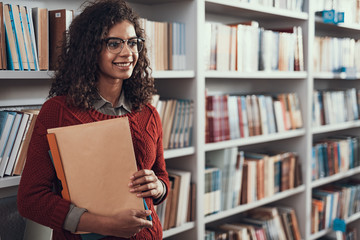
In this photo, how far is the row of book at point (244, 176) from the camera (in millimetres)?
2389

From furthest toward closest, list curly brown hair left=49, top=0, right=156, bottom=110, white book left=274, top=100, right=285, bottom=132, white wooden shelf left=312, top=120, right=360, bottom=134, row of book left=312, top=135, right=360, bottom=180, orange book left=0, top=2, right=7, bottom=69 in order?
row of book left=312, top=135, right=360, bottom=180, white wooden shelf left=312, top=120, right=360, bottom=134, white book left=274, top=100, right=285, bottom=132, orange book left=0, top=2, right=7, bottom=69, curly brown hair left=49, top=0, right=156, bottom=110

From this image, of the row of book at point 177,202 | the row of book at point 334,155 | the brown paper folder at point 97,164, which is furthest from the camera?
the row of book at point 334,155

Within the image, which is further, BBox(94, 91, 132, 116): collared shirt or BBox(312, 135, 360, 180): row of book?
BBox(312, 135, 360, 180): row of book

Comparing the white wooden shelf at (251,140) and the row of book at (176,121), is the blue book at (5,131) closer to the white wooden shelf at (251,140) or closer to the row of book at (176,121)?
the row of book at (176,121)

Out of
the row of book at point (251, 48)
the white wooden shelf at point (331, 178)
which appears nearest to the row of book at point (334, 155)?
the white wooden shelf at point (331, 178)

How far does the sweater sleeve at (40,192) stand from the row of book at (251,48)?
3.86 feet

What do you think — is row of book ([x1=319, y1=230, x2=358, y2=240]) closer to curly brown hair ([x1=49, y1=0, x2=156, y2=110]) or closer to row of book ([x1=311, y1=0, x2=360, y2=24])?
row of book ([x1=311, y1=0, x2=360, y2=24])

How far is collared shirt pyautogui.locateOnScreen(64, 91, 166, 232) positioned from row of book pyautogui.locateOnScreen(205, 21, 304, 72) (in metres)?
0.86

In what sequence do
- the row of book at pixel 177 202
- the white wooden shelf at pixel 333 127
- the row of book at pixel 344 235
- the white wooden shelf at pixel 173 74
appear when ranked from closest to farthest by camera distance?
the white wooden shelf at pixel 173 74 → the row of book at pixel 177 202 → the white wooden shelf at pixel 333 127 → the row of book at pixel 344 235

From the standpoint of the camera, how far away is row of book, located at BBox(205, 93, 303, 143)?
2.37 m

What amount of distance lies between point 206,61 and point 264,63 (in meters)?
0.49

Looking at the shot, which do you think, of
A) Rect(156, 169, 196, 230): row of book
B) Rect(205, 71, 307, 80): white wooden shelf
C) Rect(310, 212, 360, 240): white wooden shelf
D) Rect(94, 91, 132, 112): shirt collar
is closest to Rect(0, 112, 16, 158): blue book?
Rect(94, 91, 132, 112): shirt collar

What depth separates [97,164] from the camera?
130 cm

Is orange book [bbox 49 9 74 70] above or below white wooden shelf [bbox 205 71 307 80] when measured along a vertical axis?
above
